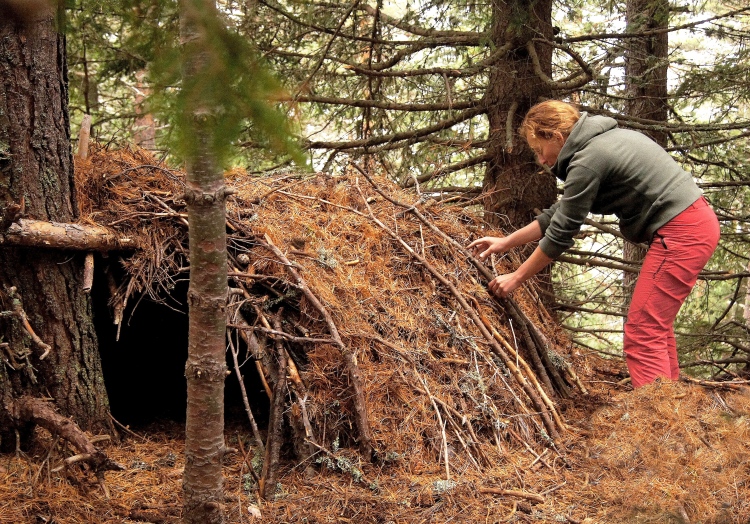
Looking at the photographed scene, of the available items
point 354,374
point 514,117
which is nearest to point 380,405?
point 354,374

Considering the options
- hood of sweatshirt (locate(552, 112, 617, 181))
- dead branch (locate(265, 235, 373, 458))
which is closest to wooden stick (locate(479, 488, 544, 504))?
dead branch (locate(265, 235, 373, 458))

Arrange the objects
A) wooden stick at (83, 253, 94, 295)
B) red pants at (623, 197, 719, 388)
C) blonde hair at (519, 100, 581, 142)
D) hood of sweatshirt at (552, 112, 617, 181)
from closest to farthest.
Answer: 1. wooden stick at (83, 253, 94, 295)
2. red pants at (623, 197, 719, 388)
3. hood of sweatshirt at (552, 112, 617, 181)
4. blonde hair at (519, 100, 581, 142)

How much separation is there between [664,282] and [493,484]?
1.72m

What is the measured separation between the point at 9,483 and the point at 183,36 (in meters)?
2.60

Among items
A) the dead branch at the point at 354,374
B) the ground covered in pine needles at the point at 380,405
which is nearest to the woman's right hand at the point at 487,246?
the ground covered in pine needles at the point at 380,405

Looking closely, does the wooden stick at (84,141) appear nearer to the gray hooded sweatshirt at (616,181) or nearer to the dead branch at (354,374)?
the dead branch at (354,374)

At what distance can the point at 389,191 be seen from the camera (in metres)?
5.42

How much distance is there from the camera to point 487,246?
512 centimetres

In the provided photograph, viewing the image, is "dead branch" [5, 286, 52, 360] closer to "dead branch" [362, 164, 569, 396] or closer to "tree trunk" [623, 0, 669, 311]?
"dead branch" [362, 164, 569, 396]

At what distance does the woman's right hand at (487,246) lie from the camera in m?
4.64

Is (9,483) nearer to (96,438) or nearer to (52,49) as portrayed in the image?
(96,438)

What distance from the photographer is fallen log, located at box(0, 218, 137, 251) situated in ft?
10.5

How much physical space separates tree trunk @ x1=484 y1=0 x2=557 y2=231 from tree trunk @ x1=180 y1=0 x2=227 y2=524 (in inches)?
148

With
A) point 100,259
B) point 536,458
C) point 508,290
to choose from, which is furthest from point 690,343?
point 100,259
